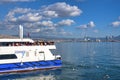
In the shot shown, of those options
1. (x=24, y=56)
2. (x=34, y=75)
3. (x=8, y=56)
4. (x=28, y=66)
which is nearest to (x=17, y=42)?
(x=24, y=56)

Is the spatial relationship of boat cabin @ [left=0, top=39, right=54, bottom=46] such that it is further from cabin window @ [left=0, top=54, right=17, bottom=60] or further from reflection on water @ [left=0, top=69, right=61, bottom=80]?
reflection on water @ [left=0, top=69, right=61, bottom=80]

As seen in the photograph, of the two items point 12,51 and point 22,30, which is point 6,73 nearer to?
point 12,51

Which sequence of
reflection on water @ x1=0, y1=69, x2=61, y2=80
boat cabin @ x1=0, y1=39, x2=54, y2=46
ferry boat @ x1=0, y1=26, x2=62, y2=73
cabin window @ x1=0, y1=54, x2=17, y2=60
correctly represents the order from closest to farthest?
reflection on water @ x1=0, y1=69, x2=61, y2=80, cabin window @ x1=0, y1=54, x2=17, y2=60, ferry boat @ x1=0, y1=26, x2=62, y2=73, boat cabin @ x1=0, y1=39, x2=54, y2=46

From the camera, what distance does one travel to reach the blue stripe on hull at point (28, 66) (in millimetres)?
41125

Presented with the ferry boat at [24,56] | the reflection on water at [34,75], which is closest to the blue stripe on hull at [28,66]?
the ferry boat at [24,56]

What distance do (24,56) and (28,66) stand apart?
6.37ft

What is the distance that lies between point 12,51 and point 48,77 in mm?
7757

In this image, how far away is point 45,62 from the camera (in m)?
45.6

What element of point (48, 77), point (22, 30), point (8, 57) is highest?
point (22, 30)

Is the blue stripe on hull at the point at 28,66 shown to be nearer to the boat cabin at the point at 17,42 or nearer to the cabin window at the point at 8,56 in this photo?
the cabin window at the point at 8,56

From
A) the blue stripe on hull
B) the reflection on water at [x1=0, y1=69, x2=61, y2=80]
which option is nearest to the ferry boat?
the blue stripe on hull

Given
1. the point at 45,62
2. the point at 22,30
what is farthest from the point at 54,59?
the point at 22,30

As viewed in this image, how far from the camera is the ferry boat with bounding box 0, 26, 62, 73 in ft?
136

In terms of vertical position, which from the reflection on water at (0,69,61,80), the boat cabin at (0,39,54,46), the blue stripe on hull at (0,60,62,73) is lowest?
the reflection on water at (0,69,61,80)
